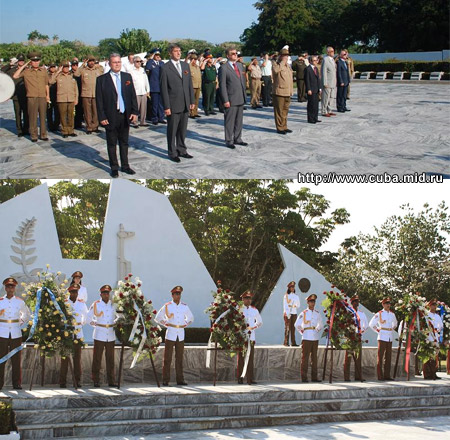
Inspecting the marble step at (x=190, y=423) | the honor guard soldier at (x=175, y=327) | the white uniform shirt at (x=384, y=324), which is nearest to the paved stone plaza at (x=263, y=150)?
the honor guard soldier at (x=175, y=327)

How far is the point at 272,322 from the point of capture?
12594mm

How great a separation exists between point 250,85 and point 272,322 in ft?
22.8

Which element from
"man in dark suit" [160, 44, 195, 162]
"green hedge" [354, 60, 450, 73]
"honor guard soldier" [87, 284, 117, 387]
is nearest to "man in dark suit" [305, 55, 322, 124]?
"green hedge" [354, 60, 450, 73]

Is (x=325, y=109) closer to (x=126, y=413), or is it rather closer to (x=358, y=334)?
(x=358, y=334)

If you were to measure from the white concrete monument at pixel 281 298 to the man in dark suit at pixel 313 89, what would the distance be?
3.23 m

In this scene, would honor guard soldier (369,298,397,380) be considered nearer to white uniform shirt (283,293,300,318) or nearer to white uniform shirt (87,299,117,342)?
white uniform shirt (283,293,300,318)

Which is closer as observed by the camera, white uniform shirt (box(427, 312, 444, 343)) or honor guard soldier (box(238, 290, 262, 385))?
honor guard soldier (box(238, 290, 262, 385))

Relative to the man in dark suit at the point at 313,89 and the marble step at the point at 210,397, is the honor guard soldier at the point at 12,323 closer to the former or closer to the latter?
the marble step at the point at 210,397

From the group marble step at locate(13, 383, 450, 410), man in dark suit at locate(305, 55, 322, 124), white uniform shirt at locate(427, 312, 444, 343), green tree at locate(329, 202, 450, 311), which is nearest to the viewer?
marble step at locate(13, 383, 450, 410)

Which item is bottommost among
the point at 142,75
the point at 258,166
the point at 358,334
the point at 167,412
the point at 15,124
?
the point at 167,412

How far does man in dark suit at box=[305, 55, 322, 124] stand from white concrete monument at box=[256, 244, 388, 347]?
10.6 feet

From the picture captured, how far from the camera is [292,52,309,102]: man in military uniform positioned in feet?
55.0

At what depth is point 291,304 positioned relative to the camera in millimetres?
12312

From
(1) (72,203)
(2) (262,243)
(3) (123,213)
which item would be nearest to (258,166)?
(3) (123,213)
